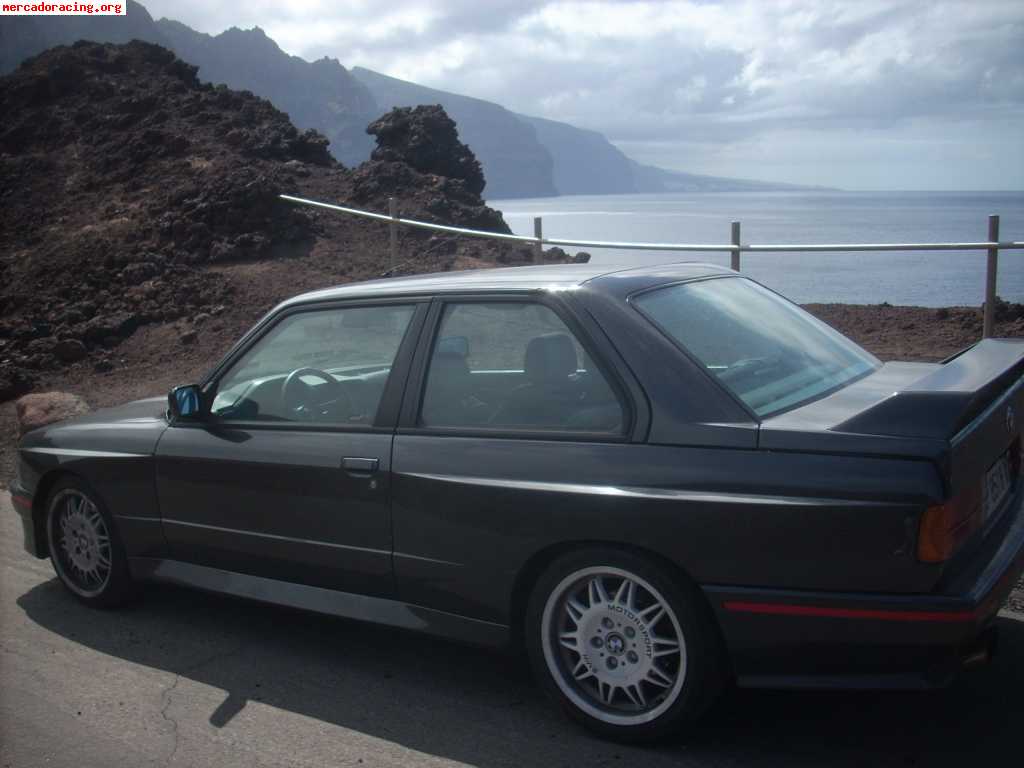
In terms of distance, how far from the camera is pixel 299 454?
4109 mm

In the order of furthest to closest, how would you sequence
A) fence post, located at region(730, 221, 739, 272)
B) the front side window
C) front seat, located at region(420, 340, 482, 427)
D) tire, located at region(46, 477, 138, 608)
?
fence post, located at region(730, 221, 739, 272)
tire, located at region(46, 477, 138, 608)
the front side window
front seat, located at region(420, 340, 482, 427)

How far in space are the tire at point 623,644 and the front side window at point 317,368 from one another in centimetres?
111

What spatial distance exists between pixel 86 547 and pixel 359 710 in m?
1.91

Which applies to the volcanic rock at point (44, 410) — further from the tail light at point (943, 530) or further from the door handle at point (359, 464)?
the tail light at point (943, 530)

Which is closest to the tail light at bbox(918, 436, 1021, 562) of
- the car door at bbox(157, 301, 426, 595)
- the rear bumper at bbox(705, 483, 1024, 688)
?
the rear bumper at bbox(705, 483, 1024, 688)

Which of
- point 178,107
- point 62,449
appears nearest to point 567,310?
point 62,449

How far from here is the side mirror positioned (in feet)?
14.6

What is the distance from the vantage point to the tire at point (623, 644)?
3.28 m

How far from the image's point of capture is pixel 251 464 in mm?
4254

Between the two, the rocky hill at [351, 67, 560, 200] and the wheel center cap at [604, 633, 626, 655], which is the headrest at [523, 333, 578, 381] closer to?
the wheel center cap at [604, 633, 626, 655]

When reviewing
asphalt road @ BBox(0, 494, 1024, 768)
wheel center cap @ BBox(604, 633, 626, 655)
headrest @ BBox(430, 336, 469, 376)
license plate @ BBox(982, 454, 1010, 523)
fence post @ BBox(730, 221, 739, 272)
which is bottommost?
asphalt road @ BBox(0, 494, 1024, 768)

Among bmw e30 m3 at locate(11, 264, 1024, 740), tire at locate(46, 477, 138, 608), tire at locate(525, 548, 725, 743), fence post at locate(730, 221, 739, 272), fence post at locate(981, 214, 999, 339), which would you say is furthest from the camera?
fence post at locate(730, 221, 739, 272)

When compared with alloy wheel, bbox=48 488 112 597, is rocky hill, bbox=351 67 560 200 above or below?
above

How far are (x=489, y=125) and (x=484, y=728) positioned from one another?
89.4 meters
